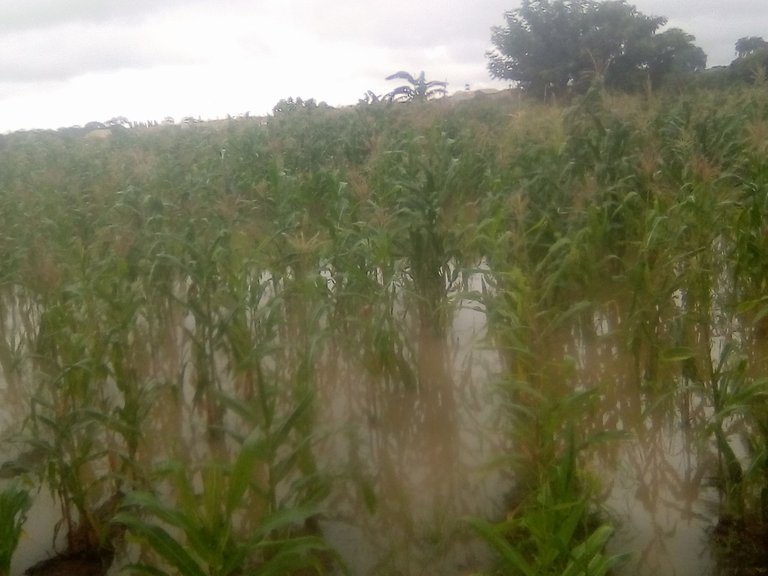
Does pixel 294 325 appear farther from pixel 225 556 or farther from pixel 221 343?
pixel 225 556

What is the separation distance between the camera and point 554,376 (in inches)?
122

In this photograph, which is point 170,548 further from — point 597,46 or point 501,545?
point 597,46

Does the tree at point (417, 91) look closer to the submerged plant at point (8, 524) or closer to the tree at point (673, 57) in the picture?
the tree at point (673, 57)

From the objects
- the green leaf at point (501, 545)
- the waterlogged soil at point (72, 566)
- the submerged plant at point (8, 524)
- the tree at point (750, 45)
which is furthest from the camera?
the tree at point (750, 45)

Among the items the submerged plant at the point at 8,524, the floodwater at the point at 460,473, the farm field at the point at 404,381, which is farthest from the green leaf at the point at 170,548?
the floodwater at the point at 460,473

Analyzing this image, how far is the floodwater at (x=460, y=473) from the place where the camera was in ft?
8.20

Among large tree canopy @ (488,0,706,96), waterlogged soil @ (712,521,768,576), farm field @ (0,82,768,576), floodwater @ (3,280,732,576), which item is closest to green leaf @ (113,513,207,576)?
farm field @ (0,82,768,576)

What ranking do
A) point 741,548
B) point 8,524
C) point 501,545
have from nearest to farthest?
point 501,545 → point 8,524 → point 741,548

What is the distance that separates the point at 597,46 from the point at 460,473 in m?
9.53

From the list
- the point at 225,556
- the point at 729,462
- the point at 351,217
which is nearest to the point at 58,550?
the point at 225,556

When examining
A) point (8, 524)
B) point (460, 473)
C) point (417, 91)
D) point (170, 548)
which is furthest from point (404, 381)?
point (417, 91)

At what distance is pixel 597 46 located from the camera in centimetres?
1106

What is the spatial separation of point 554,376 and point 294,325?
1296 millimetres

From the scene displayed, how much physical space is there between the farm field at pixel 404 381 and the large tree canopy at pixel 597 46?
6.19 metres
